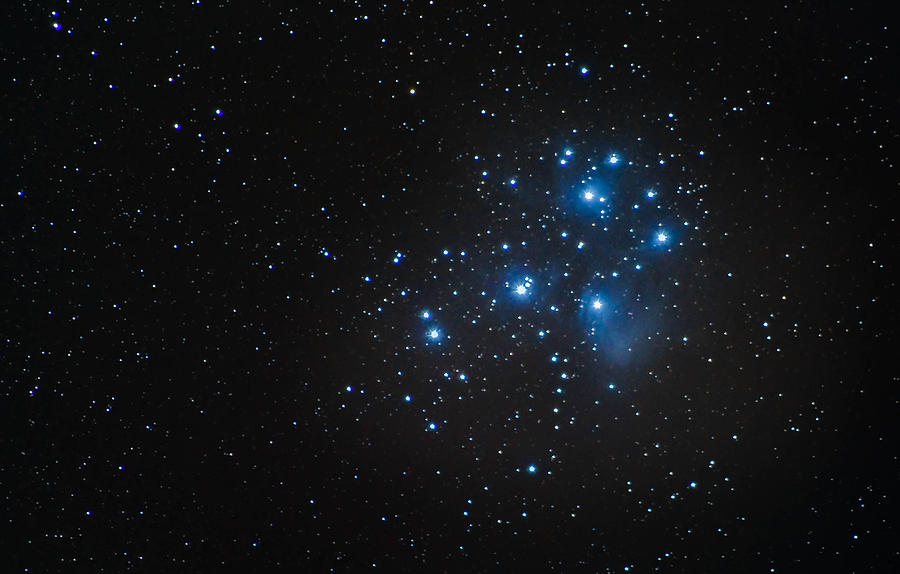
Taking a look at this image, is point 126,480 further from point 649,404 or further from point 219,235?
point 649,404

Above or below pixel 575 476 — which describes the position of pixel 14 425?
above

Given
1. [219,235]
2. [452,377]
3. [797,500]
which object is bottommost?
[797,500]

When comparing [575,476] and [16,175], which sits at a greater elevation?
[16,175]

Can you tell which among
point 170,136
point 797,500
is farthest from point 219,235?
point 797,500

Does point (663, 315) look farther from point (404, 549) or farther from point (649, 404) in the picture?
point (404, 549)

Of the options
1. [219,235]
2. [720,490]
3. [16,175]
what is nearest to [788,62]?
[720,490]
